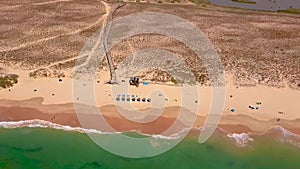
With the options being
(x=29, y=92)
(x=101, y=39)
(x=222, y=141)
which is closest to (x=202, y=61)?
(x=101, y=39)

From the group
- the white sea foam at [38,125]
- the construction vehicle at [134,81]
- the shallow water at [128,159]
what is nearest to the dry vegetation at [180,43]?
the construction vehicle at [134,81]

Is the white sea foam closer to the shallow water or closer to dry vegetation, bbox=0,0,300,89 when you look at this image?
the shallow water

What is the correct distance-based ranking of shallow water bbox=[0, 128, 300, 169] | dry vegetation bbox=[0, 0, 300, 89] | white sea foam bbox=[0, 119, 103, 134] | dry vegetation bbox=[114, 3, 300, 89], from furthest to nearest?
dry vegetation bbox=[0, 0, 300, 89], dry vegetation bbox=[114, 3, 300, 89], white sea foam bbox=[0, 119, 103, 134], shallow water bbox=[0, 128, 300, 169]

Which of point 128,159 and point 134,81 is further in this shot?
point 134,81

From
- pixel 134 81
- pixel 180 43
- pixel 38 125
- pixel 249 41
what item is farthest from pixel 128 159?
pixel 249 41

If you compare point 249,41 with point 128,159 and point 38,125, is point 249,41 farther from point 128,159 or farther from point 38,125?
point 38,125

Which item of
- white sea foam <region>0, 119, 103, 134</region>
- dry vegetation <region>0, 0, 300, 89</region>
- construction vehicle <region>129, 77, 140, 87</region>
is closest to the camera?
white sea foam <region>0, 119, 103, 134</region>

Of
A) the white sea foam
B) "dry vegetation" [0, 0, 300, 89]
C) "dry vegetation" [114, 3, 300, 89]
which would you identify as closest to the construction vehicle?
"dry vegetation" [0, 0, 300, 89]

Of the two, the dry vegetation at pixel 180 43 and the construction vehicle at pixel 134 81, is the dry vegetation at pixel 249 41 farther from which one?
the construction vehicle at pixel 134 81
